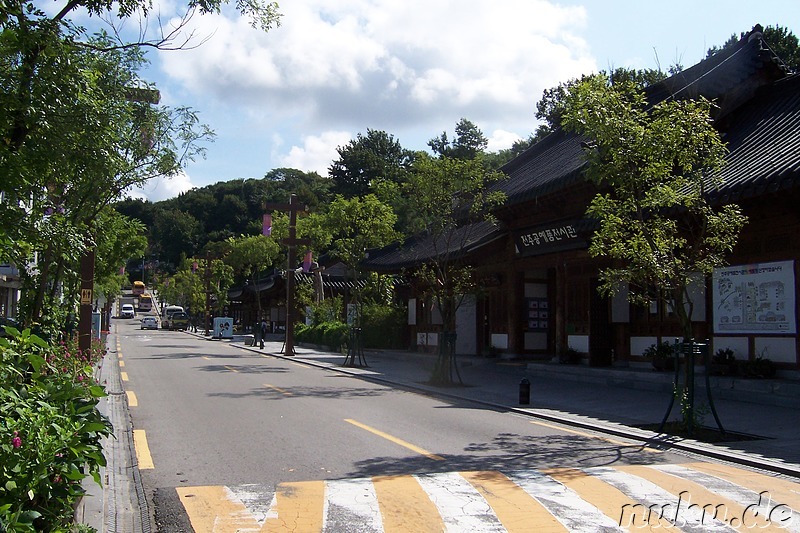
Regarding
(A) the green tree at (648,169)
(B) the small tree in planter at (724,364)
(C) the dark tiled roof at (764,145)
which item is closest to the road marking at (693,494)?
(A) the green tree at (648,169)

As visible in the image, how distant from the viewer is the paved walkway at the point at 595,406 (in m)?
8.12

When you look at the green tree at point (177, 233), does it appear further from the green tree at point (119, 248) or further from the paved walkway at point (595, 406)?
the paved walkway at point (595, 406)

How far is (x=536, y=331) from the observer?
2581cm

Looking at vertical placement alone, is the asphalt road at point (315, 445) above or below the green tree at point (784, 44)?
below

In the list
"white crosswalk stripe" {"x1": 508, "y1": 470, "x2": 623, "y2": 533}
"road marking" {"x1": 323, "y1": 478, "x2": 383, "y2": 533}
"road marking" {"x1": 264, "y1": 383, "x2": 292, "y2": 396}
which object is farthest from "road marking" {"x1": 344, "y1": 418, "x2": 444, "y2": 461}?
"road marking" {"x1": 264, "y1": 383, "x2": 292, "y2": 396}

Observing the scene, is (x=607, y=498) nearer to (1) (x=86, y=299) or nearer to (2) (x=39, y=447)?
(2) (x=39, y=447)

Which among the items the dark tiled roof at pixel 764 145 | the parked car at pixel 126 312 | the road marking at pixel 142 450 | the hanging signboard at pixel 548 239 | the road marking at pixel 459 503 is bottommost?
the road marking at pixel 142 450

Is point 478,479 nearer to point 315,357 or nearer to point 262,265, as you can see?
point 315,357

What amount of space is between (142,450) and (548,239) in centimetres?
1519

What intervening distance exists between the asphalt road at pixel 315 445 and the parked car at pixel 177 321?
213 ft

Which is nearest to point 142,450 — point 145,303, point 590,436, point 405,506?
point 405,506

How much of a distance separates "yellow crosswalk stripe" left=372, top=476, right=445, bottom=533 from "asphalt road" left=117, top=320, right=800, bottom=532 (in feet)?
0.45

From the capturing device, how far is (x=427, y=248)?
1167 inches

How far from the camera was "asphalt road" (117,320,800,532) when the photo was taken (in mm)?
7688
